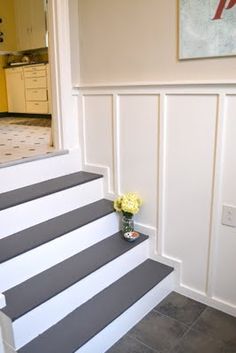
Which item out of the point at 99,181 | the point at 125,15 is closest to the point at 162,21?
the point at 125,15

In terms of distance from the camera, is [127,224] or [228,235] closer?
[228,235]

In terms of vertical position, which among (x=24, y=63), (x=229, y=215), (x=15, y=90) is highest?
(x=24, y=63)

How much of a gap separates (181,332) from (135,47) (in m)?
1.61

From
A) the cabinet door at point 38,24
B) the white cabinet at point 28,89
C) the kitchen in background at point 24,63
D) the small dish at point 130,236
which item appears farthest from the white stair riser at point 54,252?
the cabinet door at point 38,24

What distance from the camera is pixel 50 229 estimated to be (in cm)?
182

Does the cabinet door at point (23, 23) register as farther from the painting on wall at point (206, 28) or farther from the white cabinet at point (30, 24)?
the painting on wall at point (206, 28)

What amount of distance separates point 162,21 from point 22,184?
4.16 ft

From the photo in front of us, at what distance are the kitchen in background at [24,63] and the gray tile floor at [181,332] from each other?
13.2ft

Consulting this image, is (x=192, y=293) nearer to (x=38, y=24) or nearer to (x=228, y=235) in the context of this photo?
(x=228, y=235)

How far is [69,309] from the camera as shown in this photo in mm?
1609

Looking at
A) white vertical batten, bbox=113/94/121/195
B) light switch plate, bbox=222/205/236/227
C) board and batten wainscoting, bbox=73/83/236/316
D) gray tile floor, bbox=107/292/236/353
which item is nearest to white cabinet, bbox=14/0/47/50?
board and batten wainscoting, bbox=73/83/236/316

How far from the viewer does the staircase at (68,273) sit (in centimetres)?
145

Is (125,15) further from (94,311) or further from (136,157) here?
(94,311)

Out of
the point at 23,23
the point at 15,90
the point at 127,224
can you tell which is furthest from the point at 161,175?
the point at 23,23
